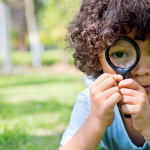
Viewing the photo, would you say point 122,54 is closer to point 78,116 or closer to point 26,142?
point 78,116

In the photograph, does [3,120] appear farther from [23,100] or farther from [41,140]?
[23,100]

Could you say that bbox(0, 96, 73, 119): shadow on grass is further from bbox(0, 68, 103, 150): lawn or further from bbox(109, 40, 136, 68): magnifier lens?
bbox(109, 40, 136, 68): magnifier lens

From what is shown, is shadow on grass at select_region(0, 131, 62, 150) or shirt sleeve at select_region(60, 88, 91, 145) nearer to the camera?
shirt sleeve at select_region(60, 88, 91, 145)

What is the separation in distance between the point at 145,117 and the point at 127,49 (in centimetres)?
42

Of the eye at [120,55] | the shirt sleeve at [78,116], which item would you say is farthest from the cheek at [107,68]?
the shirt sleeve at [78,116]

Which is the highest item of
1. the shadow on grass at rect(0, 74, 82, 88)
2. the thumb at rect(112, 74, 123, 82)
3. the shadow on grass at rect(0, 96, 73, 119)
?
the thumb at rect(112, 74, 123, 82)

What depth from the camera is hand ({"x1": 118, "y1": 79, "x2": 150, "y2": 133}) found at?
132 centimetres

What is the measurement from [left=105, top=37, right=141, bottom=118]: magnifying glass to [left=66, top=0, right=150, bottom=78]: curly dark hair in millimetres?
50

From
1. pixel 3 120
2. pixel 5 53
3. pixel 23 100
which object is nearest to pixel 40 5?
pixel 5 53

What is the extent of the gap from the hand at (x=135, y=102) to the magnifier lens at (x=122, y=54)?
14cm

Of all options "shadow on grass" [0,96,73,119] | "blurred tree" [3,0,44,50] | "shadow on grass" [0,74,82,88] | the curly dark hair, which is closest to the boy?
the curly dark hair

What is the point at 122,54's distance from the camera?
1.46 m

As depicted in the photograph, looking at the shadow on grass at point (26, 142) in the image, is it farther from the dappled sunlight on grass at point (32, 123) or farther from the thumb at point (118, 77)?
the thumb at point (118, 77)

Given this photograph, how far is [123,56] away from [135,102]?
1.03 feet
